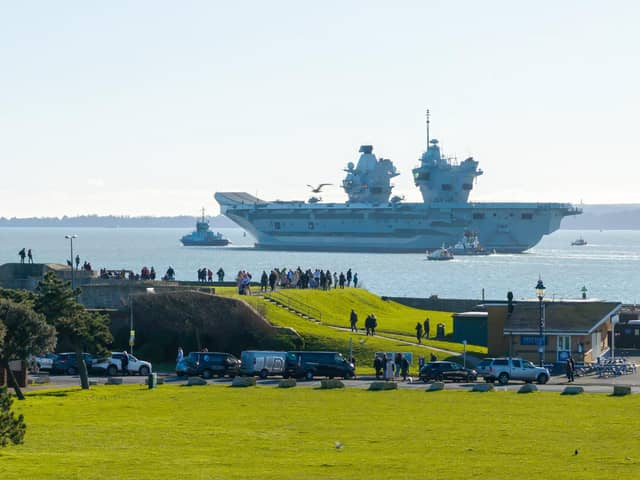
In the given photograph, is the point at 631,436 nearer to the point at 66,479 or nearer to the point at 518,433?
the point at 518,433

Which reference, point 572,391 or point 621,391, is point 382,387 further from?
point 621,391

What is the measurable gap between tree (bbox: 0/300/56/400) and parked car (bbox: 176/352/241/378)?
1026 cm

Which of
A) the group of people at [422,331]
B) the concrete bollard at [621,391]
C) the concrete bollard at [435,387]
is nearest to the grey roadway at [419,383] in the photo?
the concrete bollard at [435,387]

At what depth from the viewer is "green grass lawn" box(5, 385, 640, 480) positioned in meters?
27.6

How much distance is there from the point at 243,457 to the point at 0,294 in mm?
16614

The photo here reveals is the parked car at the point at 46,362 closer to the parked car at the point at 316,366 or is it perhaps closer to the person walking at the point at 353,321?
the parked car at the point at 316,366

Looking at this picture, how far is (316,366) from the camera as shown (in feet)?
165

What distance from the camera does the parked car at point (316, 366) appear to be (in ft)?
165

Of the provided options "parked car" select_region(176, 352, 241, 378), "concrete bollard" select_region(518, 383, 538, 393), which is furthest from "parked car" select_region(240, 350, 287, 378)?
"concrete bollard" select_region(518, 383, 538, 393)

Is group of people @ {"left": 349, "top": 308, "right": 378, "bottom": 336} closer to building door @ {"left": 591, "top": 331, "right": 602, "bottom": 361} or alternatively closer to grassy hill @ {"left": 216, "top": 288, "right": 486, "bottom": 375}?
grassy hill @ {"left": 216, "top": 288, "right": 486, "bottom": 375}

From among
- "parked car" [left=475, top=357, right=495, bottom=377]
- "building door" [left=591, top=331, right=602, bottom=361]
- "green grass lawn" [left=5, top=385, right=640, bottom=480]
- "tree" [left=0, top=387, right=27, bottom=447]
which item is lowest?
"green grass lawn" [left=5, top=385, right=640, bottom=480]

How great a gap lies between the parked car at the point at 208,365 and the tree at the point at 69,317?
489 cm

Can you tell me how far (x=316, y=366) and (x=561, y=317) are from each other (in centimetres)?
1239

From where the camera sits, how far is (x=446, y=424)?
3538 cm
